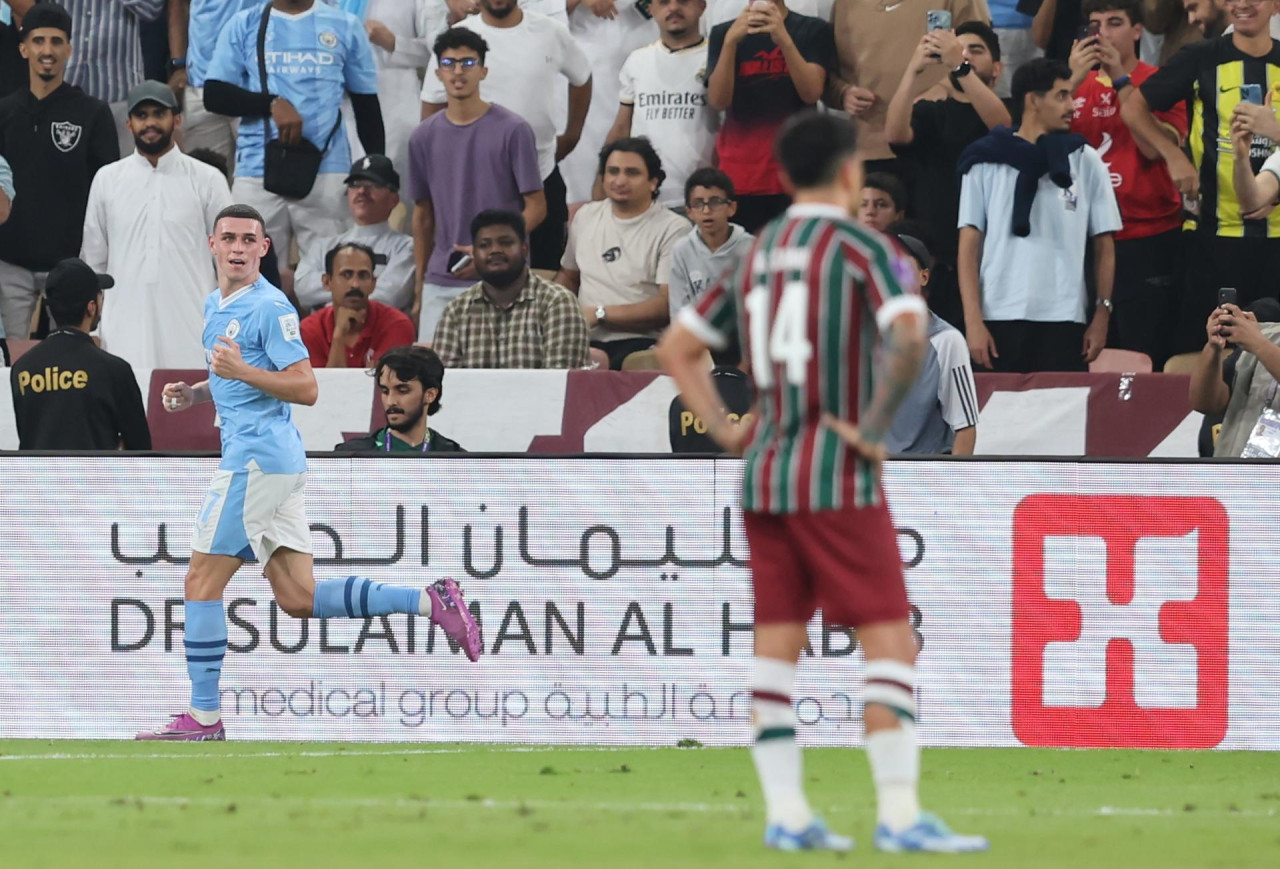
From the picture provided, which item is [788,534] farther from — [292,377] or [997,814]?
[292,377]

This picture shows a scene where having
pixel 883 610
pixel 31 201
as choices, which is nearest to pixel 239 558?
pixel 883 610

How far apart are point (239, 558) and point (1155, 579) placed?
4251 mm

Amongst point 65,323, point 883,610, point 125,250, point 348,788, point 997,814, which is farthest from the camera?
point 125,250

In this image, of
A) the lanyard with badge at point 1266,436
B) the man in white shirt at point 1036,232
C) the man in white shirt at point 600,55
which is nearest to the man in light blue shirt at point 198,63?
the man in white shirt at point 600,55

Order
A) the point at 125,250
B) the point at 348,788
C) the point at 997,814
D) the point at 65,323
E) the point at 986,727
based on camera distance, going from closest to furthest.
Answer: the point at 997,814
the point at 348,788
the point at 986,727
the point at 65,323
the point at 125,250

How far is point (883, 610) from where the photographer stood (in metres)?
5.17

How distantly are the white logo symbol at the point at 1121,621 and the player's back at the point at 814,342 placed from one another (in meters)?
4.25

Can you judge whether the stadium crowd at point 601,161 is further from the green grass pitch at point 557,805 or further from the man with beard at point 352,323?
the green grass pitch at point 557,805

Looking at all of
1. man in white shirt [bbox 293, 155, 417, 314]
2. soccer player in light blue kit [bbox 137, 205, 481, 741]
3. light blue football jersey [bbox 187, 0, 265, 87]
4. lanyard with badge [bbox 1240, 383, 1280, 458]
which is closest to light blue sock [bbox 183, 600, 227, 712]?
soccer player in light blue kit [bbox 137, 205, 481, 741]

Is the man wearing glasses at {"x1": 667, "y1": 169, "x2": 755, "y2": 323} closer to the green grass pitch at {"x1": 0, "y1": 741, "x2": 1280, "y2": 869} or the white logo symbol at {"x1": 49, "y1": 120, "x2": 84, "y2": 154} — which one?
the green grass pitch at {"x1": 0, "y1": 741, "x2": 1280, "y2": 869}

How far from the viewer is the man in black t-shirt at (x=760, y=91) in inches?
490

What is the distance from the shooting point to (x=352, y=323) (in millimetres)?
12094

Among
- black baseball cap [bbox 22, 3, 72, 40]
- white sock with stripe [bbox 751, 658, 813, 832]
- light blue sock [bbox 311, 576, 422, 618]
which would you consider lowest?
light blue sock [bbox 311, 576, 422, 618]

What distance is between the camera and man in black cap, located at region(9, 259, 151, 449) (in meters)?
9.84
